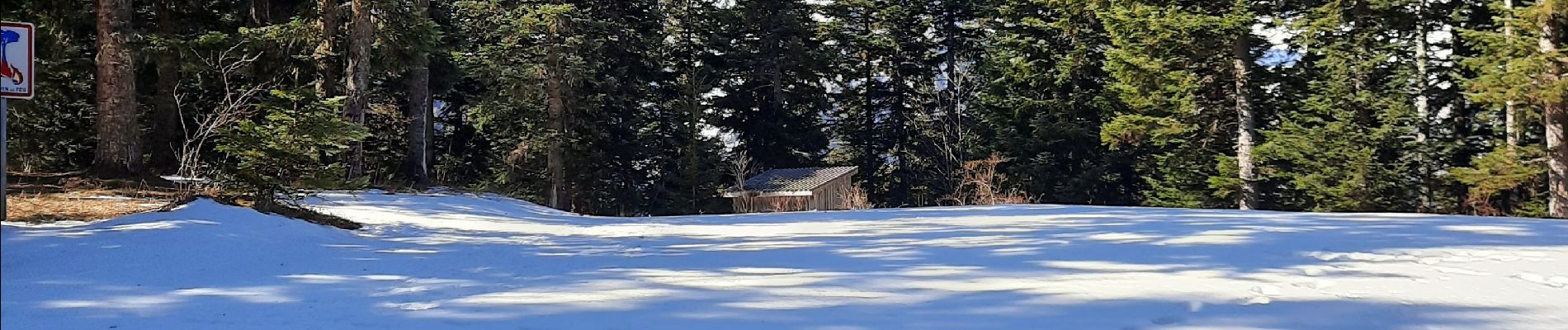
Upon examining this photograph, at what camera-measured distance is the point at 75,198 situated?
914 centimetres

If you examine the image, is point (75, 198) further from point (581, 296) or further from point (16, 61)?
point (16, 61)

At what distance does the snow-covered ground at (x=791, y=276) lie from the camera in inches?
163

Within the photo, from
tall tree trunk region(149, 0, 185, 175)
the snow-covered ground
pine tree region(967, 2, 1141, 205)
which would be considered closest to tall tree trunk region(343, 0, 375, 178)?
Answer: tall tree trunk region(149, 0, 185, 175)

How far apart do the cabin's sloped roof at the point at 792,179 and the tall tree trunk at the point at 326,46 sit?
15.3 m

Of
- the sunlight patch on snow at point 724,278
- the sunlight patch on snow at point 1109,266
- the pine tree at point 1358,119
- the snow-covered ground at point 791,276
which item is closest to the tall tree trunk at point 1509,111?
the pine tree at point 1358,119

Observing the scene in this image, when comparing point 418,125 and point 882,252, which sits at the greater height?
point 418,125

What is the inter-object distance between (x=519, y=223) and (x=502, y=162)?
15.2 meters

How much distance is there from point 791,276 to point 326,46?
30.8 feet

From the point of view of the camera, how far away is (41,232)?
21.7 ft

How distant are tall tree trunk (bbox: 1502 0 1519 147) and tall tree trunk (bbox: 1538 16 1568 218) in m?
0.50

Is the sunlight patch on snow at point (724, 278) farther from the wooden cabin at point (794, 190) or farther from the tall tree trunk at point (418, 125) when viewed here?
the wooden cabin at point (794, 190)

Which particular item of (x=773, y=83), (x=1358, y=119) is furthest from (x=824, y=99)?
(x=1358, y=119)

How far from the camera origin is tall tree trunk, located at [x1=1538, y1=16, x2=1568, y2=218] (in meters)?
15.9

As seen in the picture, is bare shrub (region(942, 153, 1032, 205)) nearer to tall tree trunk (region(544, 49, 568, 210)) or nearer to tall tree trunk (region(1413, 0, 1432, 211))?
tall tree trunk (region(1413, 0, 1432, 211))
